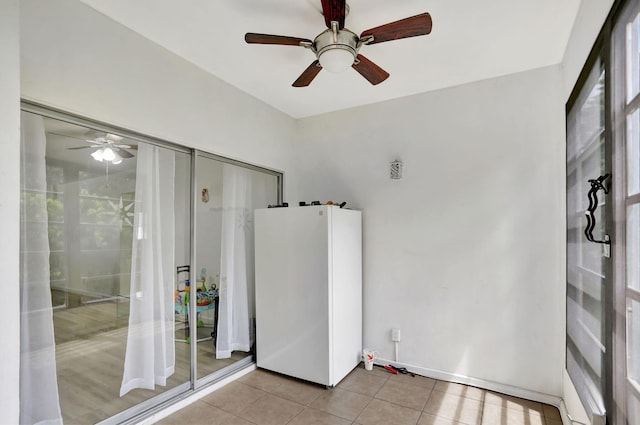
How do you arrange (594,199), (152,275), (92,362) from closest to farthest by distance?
(594,199) < (92,362) < (152,275)

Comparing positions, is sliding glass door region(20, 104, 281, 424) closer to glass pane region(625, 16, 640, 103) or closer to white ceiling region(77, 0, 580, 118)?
white ceiling region(77, 0, 580, 118)

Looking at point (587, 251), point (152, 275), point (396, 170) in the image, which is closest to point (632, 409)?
point (587, 251)

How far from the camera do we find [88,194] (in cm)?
196

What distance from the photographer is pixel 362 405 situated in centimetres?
248

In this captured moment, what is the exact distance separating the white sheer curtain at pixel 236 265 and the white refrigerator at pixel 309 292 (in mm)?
154

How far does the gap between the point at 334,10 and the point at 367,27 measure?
0.50 m

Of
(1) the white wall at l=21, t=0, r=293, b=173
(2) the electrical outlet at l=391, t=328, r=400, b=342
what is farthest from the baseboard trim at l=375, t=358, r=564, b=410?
(1) the white wall at l=21, t=0, r=293, b=173

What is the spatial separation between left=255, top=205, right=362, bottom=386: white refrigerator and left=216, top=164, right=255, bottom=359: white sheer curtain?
15cm

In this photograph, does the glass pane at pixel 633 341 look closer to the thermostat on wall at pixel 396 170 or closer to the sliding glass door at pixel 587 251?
the sliding glass door at pixel 587 251

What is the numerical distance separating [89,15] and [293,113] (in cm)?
205

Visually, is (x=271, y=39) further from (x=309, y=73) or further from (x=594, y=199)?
(x=594, y=199)

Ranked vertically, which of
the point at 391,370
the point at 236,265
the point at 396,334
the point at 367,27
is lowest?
the point at 391,370

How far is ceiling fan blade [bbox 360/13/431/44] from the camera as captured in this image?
5.36 feet

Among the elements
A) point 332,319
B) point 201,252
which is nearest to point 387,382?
point 332,319
